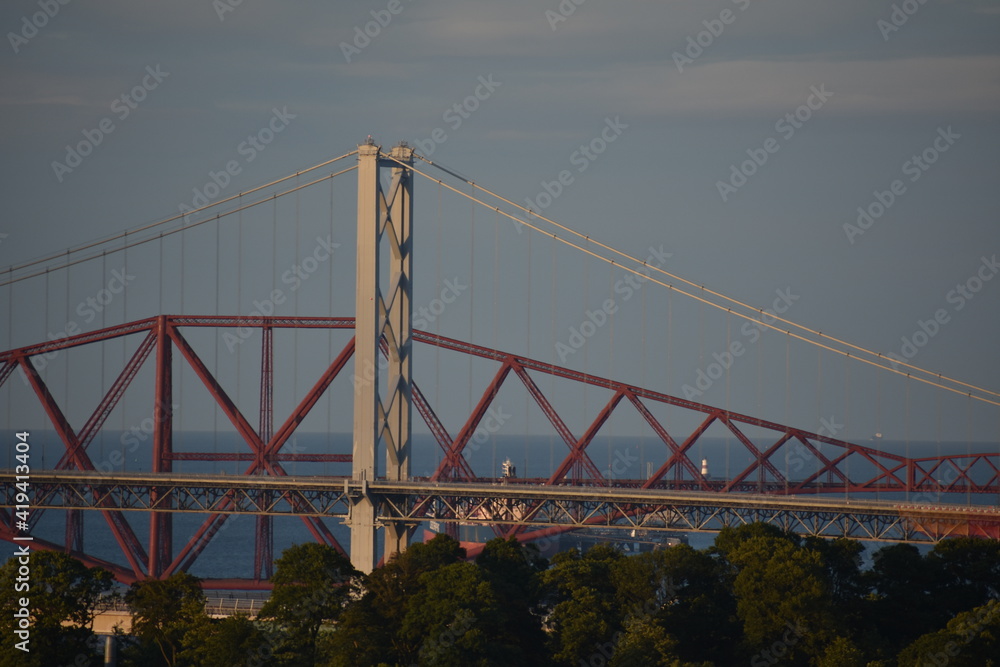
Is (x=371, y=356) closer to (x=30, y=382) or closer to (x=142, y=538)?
(x=30, y=382)

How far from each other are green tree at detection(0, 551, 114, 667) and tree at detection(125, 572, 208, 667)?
1711mm

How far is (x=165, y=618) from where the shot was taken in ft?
174

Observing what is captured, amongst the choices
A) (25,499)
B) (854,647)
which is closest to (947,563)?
(854,647)

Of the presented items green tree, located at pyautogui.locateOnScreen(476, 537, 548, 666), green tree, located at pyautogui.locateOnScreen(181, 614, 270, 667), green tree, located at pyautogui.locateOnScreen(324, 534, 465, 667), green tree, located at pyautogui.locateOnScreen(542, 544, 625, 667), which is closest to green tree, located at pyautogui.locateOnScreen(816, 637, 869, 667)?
green tree, located at pyautogui.locateOnScreen(542, 544, 625, 667)

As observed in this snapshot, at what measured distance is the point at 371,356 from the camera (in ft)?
240

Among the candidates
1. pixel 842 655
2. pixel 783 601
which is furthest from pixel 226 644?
pixel 842 655

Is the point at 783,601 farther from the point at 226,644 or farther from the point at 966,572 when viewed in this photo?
the point at 226,644

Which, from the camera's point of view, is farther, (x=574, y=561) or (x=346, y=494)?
(x=346, y=494)

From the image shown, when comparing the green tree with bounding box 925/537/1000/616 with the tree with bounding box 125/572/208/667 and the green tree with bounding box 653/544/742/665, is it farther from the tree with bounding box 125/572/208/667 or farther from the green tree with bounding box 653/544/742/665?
the tree with bounding box 125/572/208/667

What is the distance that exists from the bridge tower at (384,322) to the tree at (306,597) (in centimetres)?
1632

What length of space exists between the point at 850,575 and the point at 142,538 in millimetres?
108138

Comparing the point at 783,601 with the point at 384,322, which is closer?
the point at 783,601

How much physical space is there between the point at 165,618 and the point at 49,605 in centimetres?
430

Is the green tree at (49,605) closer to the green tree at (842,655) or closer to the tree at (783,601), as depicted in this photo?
the tree at (783,601)
